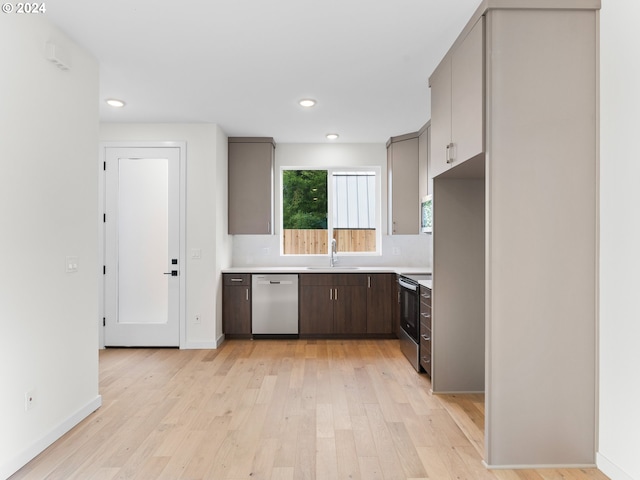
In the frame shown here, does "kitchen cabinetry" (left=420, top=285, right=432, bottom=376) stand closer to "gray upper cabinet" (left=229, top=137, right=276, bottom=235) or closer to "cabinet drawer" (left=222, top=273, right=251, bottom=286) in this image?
"cabinet drawer" (left=222, top=273, right=251, bottom=286)

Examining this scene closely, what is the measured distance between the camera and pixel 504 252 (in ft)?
7.39

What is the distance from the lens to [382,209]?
5789mm

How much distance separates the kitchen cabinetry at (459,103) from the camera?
7.57ft

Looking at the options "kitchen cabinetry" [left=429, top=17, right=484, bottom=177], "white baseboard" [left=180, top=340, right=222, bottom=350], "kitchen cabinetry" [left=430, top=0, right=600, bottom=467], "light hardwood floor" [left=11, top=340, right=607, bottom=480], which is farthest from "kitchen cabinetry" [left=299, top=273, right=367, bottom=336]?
"kitchen cabinetry" [left=430, top=0, right=600, bottom=467]

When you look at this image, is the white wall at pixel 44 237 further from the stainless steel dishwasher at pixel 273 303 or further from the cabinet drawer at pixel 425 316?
the cabinet drawer at pixel 425 316

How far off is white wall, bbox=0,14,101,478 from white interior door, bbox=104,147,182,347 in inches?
65.1

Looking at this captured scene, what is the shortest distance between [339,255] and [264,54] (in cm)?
332

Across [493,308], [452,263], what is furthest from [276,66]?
[493,308]

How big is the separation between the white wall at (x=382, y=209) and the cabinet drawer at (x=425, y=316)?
206 centimetres

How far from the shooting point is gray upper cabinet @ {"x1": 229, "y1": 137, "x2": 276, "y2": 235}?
531cm

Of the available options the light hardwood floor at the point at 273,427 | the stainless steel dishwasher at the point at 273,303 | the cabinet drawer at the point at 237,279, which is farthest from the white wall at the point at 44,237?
the stainless steel dishwasher at the point at 273,303
